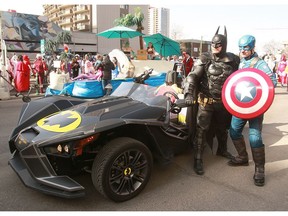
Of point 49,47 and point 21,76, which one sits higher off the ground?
point 49,47

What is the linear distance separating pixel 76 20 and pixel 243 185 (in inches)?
3002

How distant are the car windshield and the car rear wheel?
668 millimetres

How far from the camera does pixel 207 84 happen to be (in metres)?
3.66

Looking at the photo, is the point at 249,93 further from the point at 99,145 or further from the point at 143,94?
the point at 99,145

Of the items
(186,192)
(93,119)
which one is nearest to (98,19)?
(93,119)

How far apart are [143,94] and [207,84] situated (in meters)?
0.92

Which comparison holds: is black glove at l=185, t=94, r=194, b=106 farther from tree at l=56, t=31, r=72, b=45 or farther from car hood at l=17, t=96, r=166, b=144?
tree at l=56, t=31, r=72, b=45

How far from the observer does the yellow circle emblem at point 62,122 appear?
8.70 ft

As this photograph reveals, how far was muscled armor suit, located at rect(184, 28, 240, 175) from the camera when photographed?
11.6 ft

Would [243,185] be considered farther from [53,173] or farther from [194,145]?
[53,173]

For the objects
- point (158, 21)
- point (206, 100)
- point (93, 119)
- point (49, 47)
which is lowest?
point (93, 119)

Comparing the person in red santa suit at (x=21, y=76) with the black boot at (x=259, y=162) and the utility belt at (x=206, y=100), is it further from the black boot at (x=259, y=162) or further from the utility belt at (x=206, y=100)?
the black boot at (x=259, y=162)

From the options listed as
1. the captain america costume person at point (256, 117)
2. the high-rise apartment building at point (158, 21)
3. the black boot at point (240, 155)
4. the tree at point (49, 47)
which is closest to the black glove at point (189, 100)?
the captain america costume person at point (256, 117)

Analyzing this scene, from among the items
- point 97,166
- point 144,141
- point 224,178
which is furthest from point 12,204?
point 224,178
